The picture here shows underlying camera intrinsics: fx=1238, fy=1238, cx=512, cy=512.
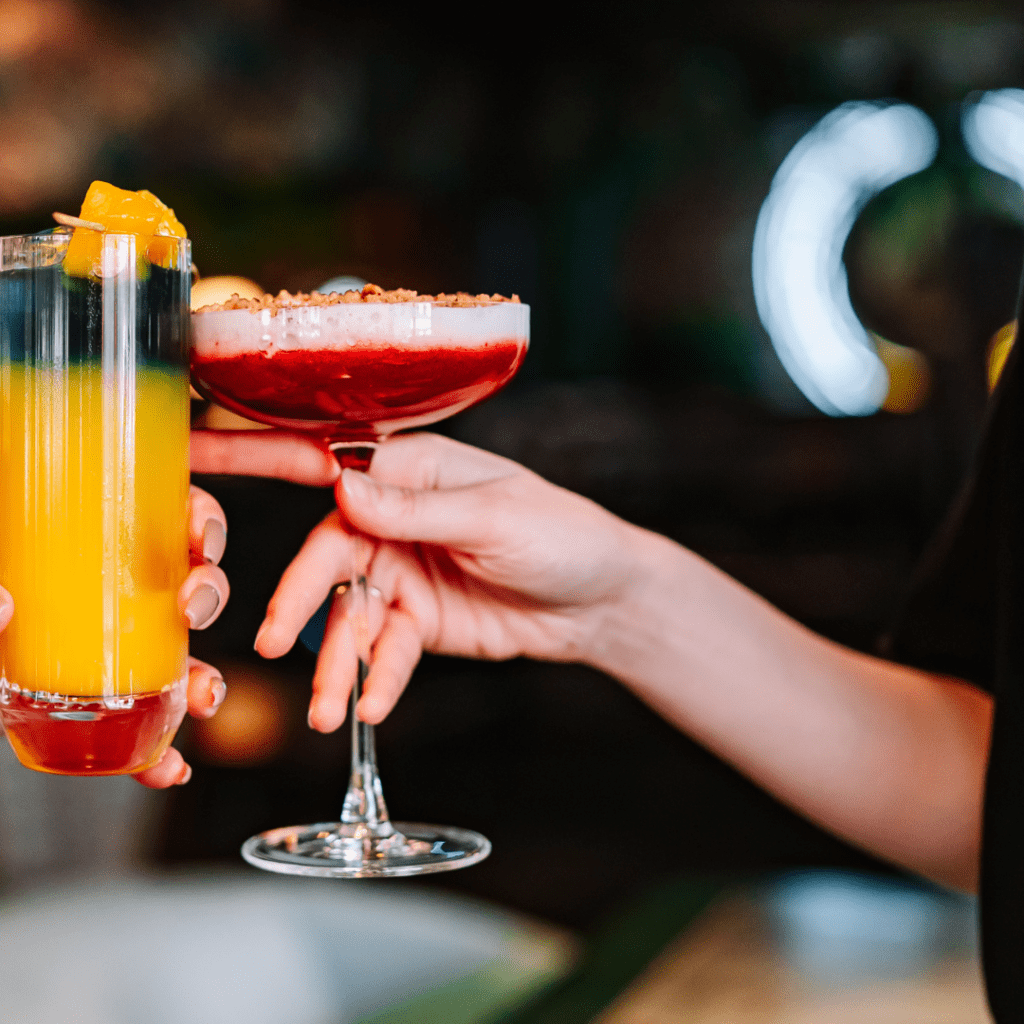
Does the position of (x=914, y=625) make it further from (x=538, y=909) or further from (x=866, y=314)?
(x=866, y=314)

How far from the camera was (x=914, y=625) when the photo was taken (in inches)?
57.0

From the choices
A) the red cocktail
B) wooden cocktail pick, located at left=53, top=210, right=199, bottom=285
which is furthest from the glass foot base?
wooden cocktail pick, located at left=53, top=210, right=199, bottom=285

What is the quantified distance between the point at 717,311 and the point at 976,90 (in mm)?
1531

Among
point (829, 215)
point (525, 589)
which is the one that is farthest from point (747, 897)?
point (829, 215)

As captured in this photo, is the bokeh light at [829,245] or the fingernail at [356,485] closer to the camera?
the fingernail at [356,485]

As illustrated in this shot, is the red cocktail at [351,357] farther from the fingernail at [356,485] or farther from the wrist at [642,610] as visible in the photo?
the wrist at [642,610]

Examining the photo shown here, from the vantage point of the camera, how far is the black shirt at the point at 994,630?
1137 mm

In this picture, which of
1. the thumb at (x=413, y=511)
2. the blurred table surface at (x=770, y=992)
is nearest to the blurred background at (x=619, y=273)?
the blurred table surface at (x=770, y=992)

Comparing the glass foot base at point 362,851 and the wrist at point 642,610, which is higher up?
the wrist at point 642,610

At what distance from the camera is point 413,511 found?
947mm

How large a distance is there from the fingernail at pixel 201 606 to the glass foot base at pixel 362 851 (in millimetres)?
195

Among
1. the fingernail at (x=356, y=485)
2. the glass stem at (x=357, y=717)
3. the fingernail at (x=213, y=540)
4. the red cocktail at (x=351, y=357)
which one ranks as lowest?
the glass stem at (x=357, y=717)

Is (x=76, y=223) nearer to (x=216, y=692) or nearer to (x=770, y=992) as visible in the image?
(x=216, y=692)

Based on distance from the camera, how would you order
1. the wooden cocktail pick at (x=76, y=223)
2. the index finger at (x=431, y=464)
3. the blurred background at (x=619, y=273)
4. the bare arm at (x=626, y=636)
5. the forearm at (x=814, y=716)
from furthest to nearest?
the blurred background at (x=619, y=273), the forearm at (x=814, y=716), the index finger at (x=431, y=464), the bare arm at (x=626, y=636), the wooden cocktail pick at (x=76, y=223)
